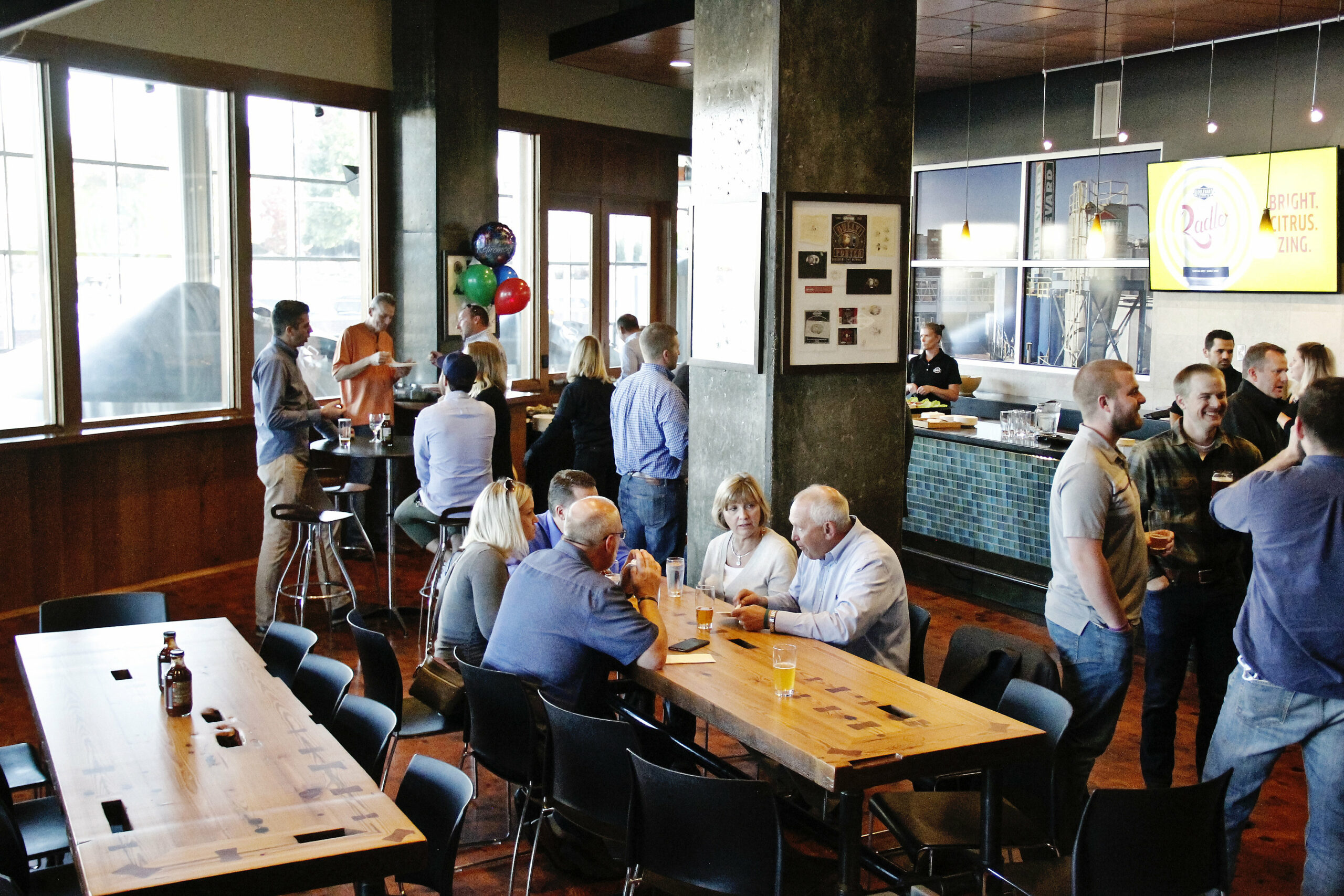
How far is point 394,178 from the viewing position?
8.80 meters

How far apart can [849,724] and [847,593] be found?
0.88 m

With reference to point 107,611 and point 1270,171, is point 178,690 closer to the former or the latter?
point 107,611

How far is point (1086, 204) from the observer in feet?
32.6

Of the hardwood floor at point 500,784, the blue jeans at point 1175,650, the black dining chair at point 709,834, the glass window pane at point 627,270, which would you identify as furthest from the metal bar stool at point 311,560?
the glass window pane at point 627,270

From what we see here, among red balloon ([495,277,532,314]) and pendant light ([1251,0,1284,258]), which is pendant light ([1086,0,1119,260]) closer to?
pendant light ([1251,0,1284,258])

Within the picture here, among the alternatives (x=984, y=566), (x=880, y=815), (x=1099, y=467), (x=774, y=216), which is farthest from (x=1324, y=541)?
(x=984, y=566)

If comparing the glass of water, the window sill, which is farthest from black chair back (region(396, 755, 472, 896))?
→ the window sill

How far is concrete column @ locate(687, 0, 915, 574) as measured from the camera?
4688mm

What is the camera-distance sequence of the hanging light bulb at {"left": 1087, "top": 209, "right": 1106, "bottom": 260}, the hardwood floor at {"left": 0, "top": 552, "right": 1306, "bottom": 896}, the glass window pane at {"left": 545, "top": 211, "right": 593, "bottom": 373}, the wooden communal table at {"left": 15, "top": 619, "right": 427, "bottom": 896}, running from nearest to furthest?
the wooden communal table at {"left": 15, "top": 619, "right": 427, "bottom": 896}
the hardwood floor at {"left": 0, "top": 552, "right": 1306, "bottom": 896}
the hanging light bulb at {"left": 1087, "top": 209, "right": 1106, "bottom": 260}
the glass window pane at {"left": 545, "top": 211, "right": 593, "bottom": 373}

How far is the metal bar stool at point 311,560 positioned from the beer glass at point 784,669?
3.56 metres

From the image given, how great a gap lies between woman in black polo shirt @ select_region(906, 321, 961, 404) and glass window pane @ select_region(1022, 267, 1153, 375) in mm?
1370

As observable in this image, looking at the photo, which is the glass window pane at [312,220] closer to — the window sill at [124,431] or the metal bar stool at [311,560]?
the window sill at [124,431]

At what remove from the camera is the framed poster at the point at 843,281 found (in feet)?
15.7

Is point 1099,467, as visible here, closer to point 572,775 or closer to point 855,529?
point 855,529
